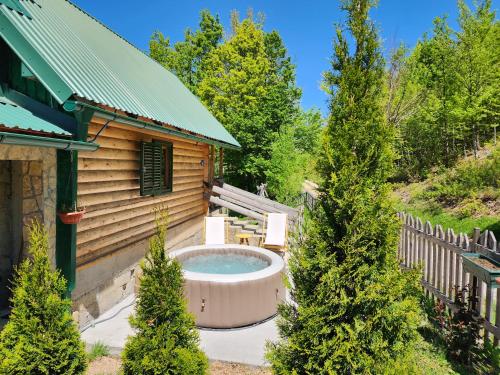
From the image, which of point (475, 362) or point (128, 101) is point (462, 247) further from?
point (128, 101)

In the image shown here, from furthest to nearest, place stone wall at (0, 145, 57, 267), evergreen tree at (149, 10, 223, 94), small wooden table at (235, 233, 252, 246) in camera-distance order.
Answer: evergreen tree at (149, 10, 223, 94) → small wooden table at (235, 233, 252, 246) → stone wall at (0, 145, 57, 267)

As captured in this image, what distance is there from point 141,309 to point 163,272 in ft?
1.47

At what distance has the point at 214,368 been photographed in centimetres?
470

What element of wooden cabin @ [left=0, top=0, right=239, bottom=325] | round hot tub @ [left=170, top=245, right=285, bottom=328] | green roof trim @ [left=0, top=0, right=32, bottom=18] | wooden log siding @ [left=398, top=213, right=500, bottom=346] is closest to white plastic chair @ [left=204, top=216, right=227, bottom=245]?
wooden cabin @ [left=0, top=0, right=239, bottom=325]

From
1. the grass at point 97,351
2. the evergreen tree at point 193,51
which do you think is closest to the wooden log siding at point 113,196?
the grass at point 97,351

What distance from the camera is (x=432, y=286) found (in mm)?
6340

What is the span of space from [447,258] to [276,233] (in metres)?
5.98

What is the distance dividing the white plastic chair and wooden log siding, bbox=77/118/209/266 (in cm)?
156

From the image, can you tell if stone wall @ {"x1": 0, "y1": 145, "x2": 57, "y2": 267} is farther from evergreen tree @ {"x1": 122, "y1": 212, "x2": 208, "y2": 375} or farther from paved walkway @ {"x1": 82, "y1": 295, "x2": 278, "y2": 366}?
evergreen tree @ {"x1": 122, "y1": 212, "x2": 208, "y2": 375}

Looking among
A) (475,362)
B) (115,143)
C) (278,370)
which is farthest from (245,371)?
(115,143)

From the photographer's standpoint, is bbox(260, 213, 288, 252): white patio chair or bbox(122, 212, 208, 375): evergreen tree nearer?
bbox(122, 212, 208, 375): evergreen tree

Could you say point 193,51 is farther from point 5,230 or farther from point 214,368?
point 214,368

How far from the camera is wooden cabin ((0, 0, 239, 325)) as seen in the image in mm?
5020

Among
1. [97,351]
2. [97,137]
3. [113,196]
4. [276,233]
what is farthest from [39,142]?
[276,233]
